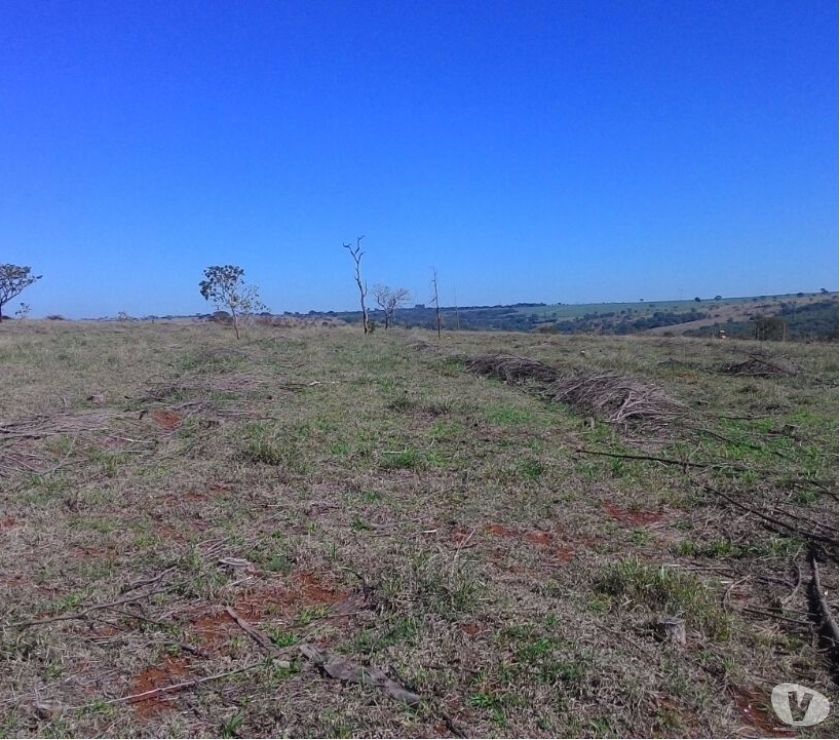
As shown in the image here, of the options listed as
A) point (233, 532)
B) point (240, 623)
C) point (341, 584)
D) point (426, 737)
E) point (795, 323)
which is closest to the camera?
point (426, 737)

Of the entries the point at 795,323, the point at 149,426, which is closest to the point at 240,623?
the point at 149,426

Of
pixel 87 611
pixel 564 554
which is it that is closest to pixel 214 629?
pixel 87 611

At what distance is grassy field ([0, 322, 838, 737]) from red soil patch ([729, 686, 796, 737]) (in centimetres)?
1

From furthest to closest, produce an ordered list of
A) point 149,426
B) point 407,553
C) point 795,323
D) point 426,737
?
point 795,323 → point 149,426 → point 407,553 → point 426,737

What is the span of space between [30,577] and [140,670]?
4.36ft

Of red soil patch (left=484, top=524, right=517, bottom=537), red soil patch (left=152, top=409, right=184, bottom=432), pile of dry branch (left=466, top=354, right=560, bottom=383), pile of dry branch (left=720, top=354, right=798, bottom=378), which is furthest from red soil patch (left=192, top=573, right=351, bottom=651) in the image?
pile of dry branch (left=720, top=354, right=798, bottom=378)

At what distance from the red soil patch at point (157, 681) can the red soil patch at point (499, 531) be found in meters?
2.14

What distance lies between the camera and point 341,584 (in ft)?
10.9

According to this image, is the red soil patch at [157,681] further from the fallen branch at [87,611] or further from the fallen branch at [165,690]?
the fallen branch at [87,611]

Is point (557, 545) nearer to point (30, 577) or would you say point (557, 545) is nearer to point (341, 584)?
point (341, 584)

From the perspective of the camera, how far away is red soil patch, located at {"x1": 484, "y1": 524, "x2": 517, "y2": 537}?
159 inches

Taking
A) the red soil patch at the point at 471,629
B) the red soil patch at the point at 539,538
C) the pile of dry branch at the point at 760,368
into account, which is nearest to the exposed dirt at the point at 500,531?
the red soil patch at the point at 539,538

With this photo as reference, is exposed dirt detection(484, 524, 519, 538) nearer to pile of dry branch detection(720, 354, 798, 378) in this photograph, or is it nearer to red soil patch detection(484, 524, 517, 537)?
red soil patch detection(484, 524, 517, 537)

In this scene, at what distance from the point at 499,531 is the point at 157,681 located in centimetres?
233
